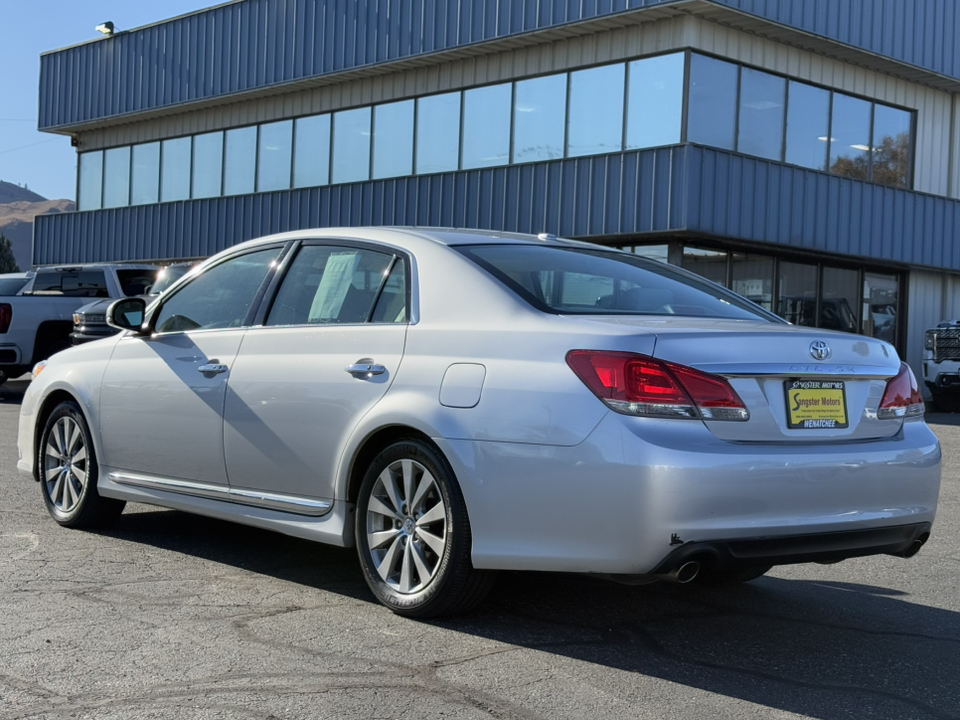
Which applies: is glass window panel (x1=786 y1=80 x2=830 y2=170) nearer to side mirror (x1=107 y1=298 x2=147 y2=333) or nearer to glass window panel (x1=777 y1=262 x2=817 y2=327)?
glass window panel (x1=777 y1=262 x2=817 y2=327)

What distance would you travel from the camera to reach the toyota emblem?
462 cm

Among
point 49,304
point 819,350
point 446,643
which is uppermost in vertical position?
point 49,304

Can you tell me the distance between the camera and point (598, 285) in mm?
5273

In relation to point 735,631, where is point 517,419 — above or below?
above

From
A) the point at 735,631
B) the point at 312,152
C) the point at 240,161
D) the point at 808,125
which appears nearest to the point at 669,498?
the point at 735,631

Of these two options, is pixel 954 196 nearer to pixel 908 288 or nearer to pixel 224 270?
pixel 908 288

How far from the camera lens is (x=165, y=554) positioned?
630cm

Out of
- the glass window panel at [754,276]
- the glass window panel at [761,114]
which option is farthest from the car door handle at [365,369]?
the glass window panel at [754,276]

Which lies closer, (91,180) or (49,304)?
(49,304)

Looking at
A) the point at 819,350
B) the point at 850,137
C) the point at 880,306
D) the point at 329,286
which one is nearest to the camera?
the point at 819,350

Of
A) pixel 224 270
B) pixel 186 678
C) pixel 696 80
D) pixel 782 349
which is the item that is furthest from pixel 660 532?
pixel 696 80

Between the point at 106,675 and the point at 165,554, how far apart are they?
218 centimetres

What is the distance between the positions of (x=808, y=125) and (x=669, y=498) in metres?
17.9

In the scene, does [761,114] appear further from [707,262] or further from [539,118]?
[539,118]
